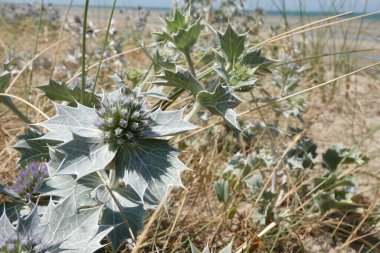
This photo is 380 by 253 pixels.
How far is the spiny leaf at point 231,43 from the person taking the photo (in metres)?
1.00

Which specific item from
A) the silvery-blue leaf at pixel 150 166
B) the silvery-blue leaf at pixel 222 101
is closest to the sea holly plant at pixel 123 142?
the silvery-blue leaf at pixel 150 166

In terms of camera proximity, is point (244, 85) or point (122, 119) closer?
point (122, 119)

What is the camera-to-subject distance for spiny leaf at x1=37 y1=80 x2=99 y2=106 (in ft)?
3.65

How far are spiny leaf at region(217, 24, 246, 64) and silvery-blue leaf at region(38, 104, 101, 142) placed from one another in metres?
0.35

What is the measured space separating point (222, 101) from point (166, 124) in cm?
16

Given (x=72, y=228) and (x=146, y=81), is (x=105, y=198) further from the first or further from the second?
(x=146, y=81)

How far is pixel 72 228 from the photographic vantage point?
0.82 m

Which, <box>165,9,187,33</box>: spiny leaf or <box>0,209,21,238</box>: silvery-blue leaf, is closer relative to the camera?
<box>0,209,21,238</box>: silvery-blue leaf

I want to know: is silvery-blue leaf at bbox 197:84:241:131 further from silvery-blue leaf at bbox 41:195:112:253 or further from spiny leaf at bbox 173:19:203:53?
silvery-blue leaf at bbox 41:195:112:253

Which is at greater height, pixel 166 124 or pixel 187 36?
pixel 187 36

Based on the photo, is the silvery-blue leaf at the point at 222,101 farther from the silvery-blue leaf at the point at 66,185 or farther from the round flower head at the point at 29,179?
the round flower head at the point at 29,179

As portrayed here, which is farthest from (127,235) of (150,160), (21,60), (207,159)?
(21,60)

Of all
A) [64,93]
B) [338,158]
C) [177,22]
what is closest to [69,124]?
[64,93]

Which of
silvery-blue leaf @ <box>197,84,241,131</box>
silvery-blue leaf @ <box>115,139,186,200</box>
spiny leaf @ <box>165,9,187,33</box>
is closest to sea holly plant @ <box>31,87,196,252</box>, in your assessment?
silvery-blue leaf @ <box>115,139,186,200</box>
